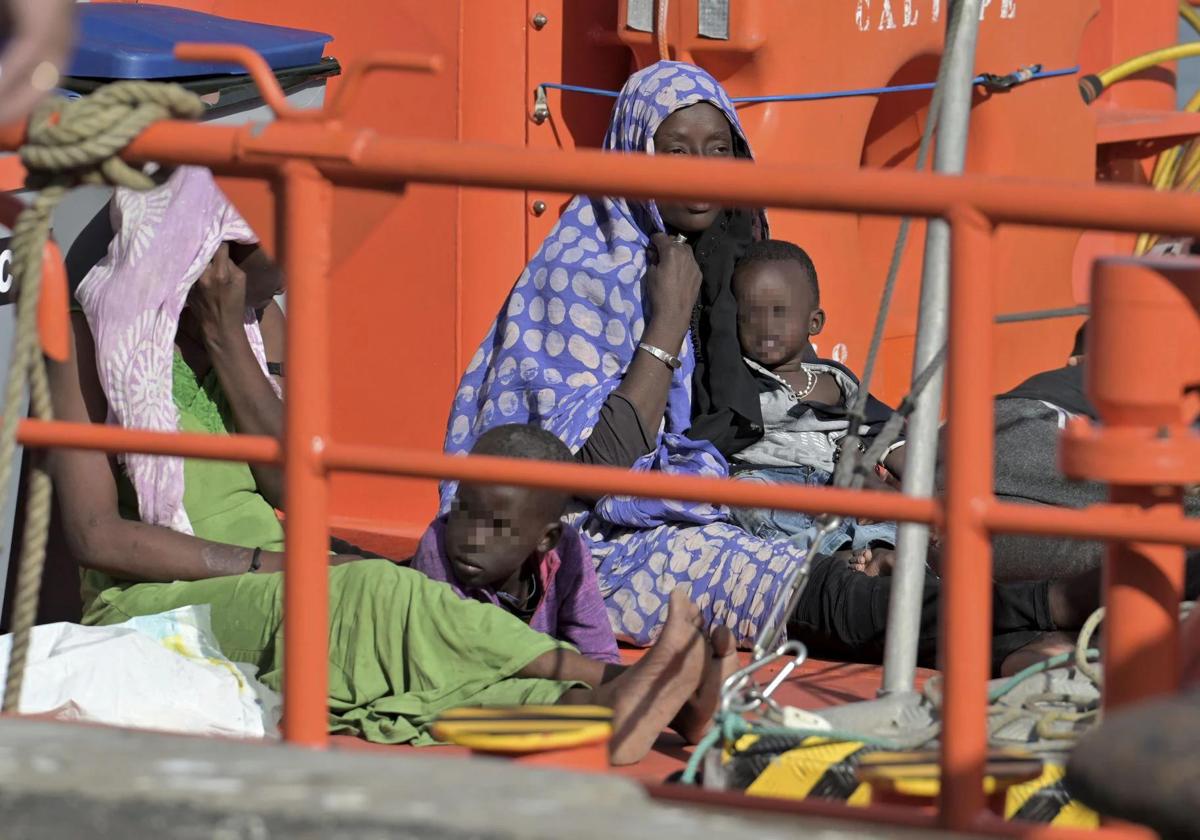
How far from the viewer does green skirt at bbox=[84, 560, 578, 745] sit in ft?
9.70

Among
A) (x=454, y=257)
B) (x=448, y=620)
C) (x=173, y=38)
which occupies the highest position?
(x=173, y=38)

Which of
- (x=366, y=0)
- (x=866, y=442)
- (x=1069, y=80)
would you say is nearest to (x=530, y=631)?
(x=866, y=442)

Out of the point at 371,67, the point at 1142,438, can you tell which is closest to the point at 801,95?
the point at 371,67

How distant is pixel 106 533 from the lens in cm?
325

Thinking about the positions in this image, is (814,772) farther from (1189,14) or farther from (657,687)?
(1189,14)

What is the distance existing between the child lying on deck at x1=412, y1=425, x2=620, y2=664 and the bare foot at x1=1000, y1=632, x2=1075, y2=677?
75cm

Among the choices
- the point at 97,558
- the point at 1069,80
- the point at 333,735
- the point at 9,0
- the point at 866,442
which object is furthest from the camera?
the point at 1069,80

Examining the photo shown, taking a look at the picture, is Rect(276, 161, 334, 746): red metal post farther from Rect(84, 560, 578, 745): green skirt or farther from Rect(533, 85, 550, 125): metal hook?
Rect(533, 85, 550, 125): metal hook

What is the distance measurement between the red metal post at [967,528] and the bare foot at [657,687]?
4.25ft

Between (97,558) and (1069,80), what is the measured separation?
12.7 feet

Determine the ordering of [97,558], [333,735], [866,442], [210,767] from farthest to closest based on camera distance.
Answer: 1. [866,442]
2. [97,558]
3. [333,735]
4. [210,767]

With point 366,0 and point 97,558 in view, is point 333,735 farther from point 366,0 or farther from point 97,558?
point 366,0

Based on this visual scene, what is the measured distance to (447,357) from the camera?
4.53 metres

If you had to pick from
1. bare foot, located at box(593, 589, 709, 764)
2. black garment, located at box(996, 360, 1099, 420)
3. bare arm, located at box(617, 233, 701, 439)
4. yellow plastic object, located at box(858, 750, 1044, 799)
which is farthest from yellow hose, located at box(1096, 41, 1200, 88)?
yellow plastic object, located at box(858, 750, 1044, 799)
